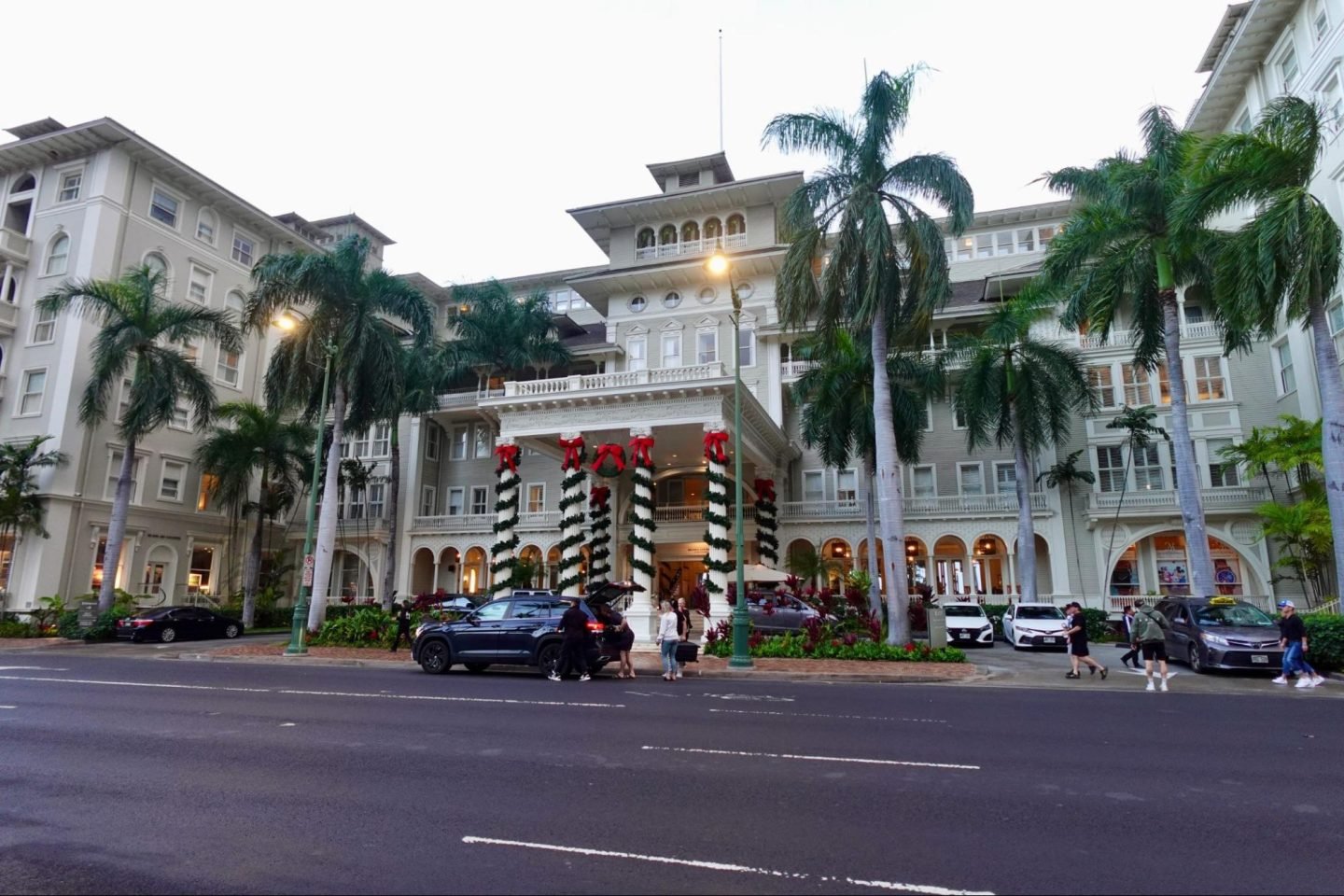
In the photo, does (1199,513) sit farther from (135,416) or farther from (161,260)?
(161,260)

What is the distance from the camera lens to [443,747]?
8.53 metres

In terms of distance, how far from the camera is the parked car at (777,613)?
899 inches

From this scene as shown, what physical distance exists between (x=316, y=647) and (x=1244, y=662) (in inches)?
961

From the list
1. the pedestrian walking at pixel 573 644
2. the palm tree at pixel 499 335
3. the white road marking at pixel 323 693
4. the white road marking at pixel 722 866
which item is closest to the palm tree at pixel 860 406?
the pedestrian walking at pixel 573 644

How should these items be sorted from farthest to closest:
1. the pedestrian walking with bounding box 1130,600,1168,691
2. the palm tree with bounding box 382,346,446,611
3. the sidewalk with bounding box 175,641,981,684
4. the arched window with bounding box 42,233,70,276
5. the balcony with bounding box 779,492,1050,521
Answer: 1. the arched window with bounding box 42,233,70,276
2. the palm tree with bounding box 382,346,446,611
3. the balcony with bounding box 779,492,1050,521
4. the sidewalk with bounding box 175,641,981,684
5. the pedestrian walking with bounding box 1130,600,1168,691

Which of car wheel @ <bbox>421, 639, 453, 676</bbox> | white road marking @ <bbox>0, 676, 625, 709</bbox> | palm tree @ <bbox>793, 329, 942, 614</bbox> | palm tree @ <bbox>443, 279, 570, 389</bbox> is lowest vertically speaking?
white road marking @ <bbox>0, 676, 625, 709</bbox>

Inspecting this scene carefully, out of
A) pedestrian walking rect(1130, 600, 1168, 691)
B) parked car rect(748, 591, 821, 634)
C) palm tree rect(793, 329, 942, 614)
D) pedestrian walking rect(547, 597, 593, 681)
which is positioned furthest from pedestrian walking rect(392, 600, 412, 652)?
pedestrian walking rect(1130, 600, 1168, 691)

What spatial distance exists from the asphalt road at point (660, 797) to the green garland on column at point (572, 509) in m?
15.2

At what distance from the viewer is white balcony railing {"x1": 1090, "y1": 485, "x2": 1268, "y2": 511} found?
29875 mm

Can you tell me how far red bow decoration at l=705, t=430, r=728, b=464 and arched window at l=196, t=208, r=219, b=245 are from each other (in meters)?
32.2

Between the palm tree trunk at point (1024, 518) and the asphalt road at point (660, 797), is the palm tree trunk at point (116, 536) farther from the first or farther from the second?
the palm tree trunk at point (1024, 518)

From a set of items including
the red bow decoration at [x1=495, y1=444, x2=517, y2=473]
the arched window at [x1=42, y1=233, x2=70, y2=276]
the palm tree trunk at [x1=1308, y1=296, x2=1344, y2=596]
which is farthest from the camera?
the arched window at [x1=42, y1=233, x2=70, y2=276]

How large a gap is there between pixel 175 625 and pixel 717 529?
20.4 metres

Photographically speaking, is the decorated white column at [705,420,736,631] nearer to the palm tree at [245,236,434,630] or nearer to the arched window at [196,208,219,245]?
the palm tree at [245,236,434,630]
